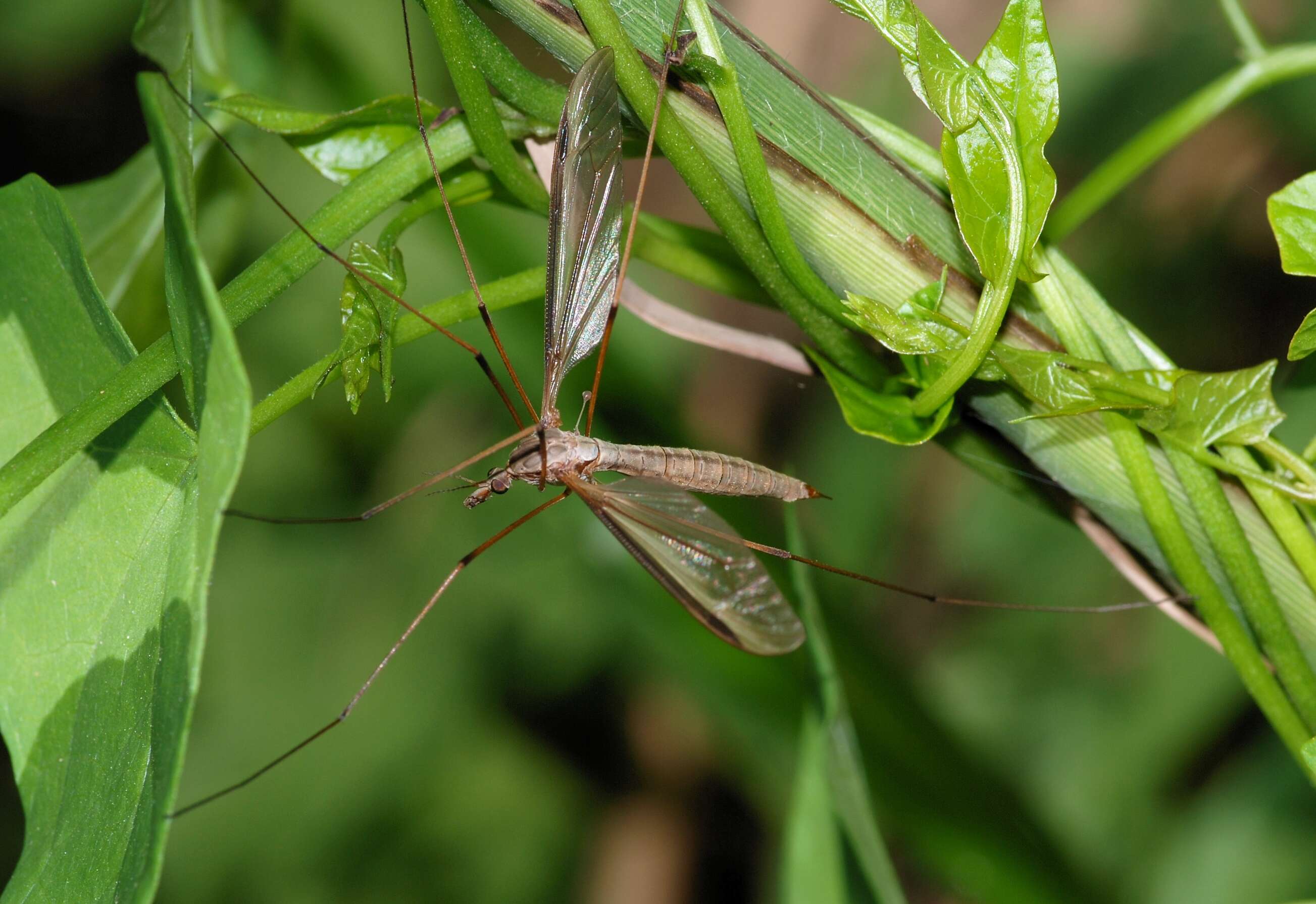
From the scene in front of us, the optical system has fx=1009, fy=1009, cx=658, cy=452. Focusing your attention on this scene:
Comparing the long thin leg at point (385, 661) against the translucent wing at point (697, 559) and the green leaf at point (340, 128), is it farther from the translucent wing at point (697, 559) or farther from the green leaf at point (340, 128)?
the green leaf at point (340, 128)

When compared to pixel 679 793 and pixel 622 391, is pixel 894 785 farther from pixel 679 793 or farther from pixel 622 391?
pixel 679 793

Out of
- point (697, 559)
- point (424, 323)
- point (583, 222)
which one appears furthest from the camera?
point (697, 559)

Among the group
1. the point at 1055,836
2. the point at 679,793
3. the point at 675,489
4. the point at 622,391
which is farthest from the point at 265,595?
the point at 1055,836

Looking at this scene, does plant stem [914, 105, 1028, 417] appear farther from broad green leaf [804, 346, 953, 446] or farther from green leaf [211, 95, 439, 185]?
green leaf [211, 95, 439, 185]

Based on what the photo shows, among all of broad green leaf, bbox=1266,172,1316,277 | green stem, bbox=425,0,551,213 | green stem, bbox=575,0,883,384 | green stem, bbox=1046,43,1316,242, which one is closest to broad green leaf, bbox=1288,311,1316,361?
broad green leaf, bbox=1266,172,1316,277

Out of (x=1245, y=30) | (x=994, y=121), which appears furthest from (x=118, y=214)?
(x=1245, y=30)

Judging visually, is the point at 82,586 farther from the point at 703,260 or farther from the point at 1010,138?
the point at 1010,138
